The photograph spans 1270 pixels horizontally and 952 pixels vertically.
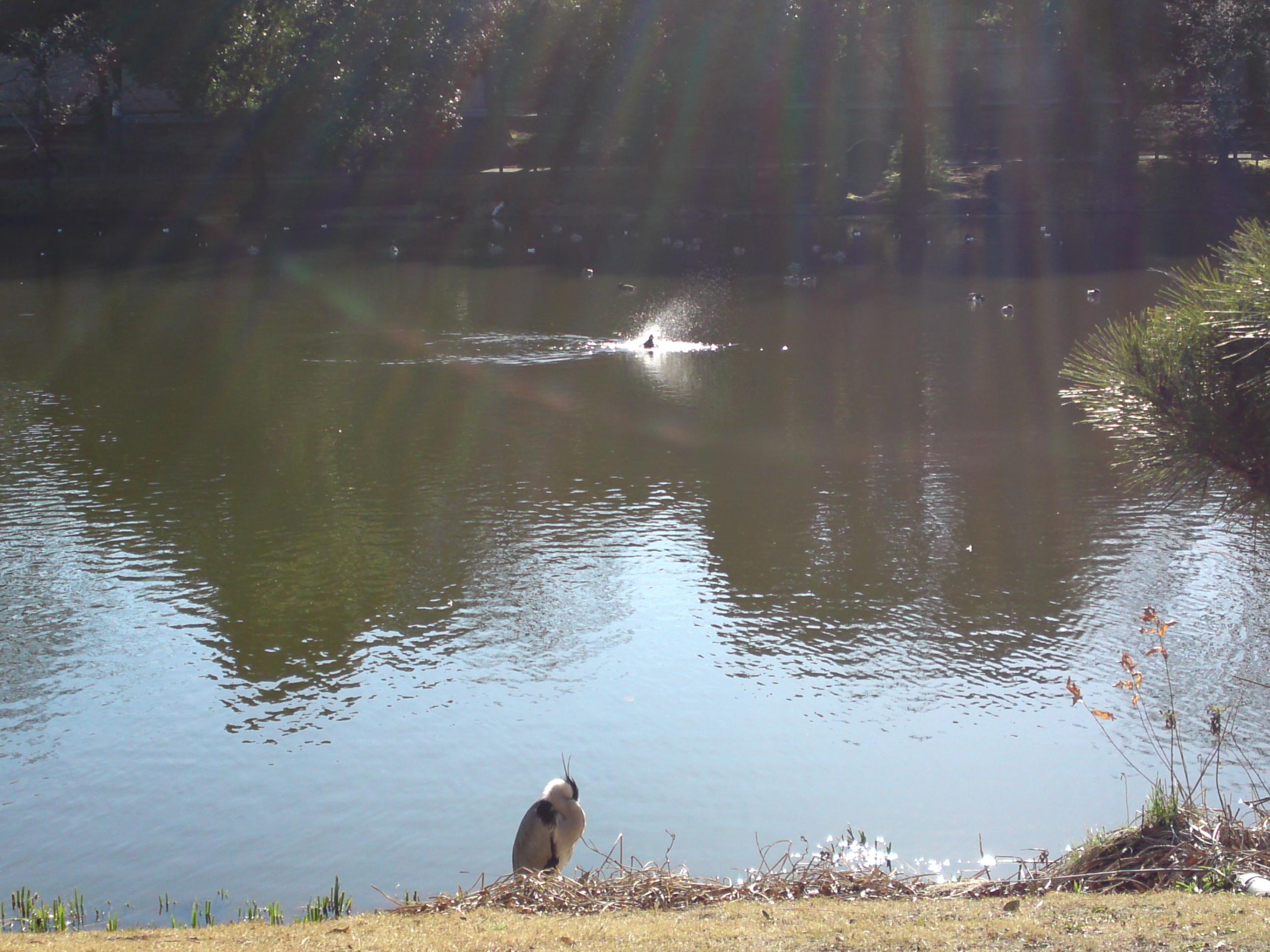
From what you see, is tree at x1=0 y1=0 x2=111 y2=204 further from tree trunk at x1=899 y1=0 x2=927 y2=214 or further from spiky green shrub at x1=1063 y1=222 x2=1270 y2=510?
spiky green shrub at x1=1063 y1=222 x2=1270 y2=510

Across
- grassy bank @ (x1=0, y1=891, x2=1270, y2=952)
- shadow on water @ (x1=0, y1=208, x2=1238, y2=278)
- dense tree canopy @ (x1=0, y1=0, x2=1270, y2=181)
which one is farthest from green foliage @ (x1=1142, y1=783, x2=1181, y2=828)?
dense tree canopy @ (x1=0, y1=0, x2=1270, y2=181)

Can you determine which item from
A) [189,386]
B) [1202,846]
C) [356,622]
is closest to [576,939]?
[1202,846]

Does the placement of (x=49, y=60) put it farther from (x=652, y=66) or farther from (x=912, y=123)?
(x=912, y=123)

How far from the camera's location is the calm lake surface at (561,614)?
797 cm

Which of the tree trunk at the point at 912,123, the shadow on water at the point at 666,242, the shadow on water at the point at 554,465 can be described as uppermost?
the tree trunk at the point at 912,123

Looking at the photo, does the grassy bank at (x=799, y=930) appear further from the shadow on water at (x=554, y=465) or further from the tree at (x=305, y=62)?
the tree at (x=305, y=62)

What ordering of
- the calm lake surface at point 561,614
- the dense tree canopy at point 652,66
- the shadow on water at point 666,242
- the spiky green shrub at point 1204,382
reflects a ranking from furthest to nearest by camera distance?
the dense tree canopy at point 652,66 < the shadow on water at point 666,242 < the calm lake surface at point 561,614 < the spiky green shrub at point 1204,382

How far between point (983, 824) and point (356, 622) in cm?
560

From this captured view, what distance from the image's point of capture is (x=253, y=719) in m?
9.22

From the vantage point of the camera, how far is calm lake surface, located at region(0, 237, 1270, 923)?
7.97 meters

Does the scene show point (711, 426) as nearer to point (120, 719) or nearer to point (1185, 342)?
point (120, 719)

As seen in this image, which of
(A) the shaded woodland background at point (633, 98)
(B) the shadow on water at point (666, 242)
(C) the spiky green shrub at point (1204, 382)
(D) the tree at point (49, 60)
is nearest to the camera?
(C) the spiky green shrub at point (1204, 382)

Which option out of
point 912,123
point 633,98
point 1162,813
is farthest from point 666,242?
point 1162,813

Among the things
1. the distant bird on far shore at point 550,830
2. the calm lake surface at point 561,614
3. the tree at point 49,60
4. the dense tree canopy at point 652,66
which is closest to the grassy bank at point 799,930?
the distant bird on far shore at point 550,830
